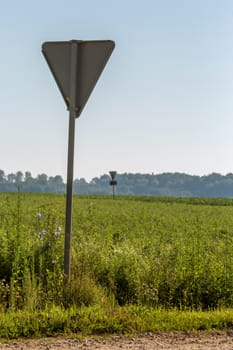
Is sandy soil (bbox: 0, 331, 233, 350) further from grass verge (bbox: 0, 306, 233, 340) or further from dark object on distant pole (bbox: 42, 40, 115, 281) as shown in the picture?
dark object on distant pole (bbox: 42, 40, 115, 281)

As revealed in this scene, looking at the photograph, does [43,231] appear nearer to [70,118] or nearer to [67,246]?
[67,246]

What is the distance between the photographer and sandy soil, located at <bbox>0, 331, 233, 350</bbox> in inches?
213

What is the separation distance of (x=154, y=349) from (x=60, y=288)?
6.95 ft

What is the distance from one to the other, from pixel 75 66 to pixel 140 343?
3682 millimetres

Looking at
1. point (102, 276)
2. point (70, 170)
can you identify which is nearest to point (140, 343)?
point (70, 170)

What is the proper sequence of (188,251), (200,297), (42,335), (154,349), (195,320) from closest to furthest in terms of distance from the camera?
(154,349) < (42,335) < (195,320) < (200,297) < (188,251)

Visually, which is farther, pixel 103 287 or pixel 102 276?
pixel 102 276

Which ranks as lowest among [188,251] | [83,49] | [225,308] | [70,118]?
[225,308]

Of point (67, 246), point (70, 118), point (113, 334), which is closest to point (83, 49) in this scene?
point (70, 118)

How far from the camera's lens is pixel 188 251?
30.0 feet

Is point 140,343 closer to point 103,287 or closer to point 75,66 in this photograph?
point 103,287

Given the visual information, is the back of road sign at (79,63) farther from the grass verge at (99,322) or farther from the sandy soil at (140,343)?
the sandy soil at (140,343)

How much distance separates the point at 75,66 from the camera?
7.22 m

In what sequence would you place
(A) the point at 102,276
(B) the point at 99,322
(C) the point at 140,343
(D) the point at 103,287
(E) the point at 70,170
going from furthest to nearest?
(A) the point at 102,276
(D) the point at 103,287
(E) the point at 70,170
(B) the point at 99,322
(C) the point at 140,343
